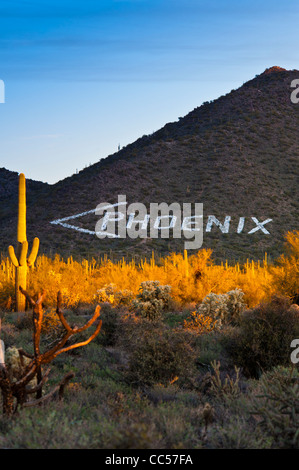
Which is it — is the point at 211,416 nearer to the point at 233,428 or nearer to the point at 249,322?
the point at 233,428

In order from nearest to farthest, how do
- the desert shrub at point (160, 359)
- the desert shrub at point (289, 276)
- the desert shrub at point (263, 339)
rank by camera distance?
the desert shrub at point (160, 359) < the desert shrub at point (263, 339) < the desert shrub at point (289, 276)

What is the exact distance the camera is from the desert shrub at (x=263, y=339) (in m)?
8.48

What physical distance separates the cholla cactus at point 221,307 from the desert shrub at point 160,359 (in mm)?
2678

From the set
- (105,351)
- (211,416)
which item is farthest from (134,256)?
(211,416)

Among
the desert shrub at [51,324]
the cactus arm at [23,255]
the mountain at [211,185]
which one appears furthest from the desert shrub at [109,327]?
the mountain at [211,185]

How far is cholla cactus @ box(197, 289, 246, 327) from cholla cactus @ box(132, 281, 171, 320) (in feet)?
4.64

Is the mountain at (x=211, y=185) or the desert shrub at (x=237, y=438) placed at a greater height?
the mountain at (x=211, y=185)

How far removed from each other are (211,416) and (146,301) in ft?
25.5

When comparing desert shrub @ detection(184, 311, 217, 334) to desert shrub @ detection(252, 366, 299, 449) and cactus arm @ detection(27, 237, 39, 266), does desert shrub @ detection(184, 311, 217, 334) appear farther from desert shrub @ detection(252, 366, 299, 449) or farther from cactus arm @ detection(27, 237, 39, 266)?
desert shrub @ detection(252, 366, 299, 449)

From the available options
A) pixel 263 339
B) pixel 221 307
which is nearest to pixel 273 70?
pixel 221 307

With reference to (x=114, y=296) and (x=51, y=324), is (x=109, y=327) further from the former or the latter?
(x=114, y=296)

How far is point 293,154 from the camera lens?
47.6m

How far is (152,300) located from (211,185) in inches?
1163

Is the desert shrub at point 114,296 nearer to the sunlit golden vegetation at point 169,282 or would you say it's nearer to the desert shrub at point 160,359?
the sunlit golden vegetation at point 169,282
